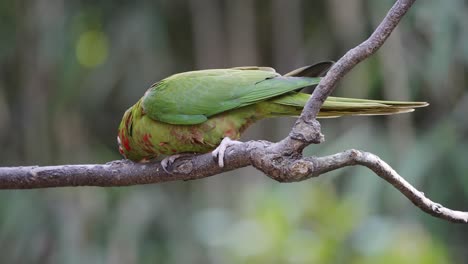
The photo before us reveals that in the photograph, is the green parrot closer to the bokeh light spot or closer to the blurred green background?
the blurred green background

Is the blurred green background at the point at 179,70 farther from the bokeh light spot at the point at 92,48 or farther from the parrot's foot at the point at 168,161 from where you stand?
the parrot's foot at the point at 168,161

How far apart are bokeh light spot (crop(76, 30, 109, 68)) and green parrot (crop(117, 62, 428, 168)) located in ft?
12.0

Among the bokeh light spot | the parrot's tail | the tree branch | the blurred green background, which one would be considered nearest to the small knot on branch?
the tree branch

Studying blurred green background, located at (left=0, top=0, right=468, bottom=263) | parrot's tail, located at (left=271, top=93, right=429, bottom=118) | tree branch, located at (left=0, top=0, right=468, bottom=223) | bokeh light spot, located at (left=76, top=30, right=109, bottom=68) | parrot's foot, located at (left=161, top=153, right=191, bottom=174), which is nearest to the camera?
tree branch, located at (left=0, top=0, right=468, bottom=223)

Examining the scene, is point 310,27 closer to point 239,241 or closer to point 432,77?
point 432,77

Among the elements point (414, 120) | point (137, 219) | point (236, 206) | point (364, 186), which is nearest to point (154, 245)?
point (137, 219)

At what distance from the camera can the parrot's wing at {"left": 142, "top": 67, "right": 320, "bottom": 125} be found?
8.57 feet

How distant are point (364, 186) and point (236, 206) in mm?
920

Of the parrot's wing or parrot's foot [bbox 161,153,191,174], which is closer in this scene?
parrot's foot [bbox 161,153,191,174]

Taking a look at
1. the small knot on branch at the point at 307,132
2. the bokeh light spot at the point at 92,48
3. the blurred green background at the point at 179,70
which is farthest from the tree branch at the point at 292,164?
the bokeh light spot at the point at 92,48

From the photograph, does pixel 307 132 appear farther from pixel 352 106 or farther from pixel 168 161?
pixel 168 161

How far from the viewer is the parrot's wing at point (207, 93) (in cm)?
261

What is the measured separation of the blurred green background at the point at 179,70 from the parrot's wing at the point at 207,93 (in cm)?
187

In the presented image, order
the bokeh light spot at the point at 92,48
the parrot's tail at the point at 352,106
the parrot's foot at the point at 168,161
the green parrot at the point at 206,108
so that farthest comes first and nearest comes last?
the bokeh light spot at the point at 92,48
the green parrot at the point at 206,108
the parrot's foot at the point at 168,161
the parrot's tail at the point at 352,106
